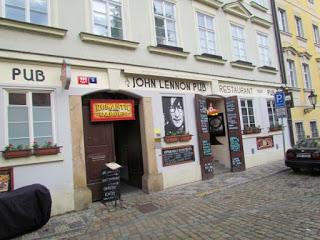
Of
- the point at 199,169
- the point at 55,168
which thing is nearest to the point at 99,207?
the point at 55,168

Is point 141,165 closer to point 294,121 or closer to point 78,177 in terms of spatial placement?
point 78,177

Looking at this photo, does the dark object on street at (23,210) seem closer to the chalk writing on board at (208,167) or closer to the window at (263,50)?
the chalk writing on board at (208,167)

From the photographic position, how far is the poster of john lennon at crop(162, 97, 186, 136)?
994cm

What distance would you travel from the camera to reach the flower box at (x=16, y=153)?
6.59 meters

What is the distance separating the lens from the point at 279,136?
14.6 m

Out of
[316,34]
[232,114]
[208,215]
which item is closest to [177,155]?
[232,114]

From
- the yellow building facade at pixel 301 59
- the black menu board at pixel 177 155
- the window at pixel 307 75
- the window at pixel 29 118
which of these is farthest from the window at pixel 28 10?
the window at pixel 307 75

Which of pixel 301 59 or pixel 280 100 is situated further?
pixel 301 59

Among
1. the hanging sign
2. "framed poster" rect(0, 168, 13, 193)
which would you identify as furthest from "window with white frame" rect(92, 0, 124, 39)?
"framed poster" rect(0, 168, 13, 193)

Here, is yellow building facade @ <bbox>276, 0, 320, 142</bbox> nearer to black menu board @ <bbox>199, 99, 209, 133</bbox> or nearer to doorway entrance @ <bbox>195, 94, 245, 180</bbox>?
doorway entrance @ <bbox>195, 94, 245, 180</bbox>

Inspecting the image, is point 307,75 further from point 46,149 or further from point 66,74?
point 46,149

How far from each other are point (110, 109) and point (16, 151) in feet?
9.43

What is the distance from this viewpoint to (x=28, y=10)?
741 centimetres

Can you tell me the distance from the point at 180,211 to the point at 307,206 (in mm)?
2834
